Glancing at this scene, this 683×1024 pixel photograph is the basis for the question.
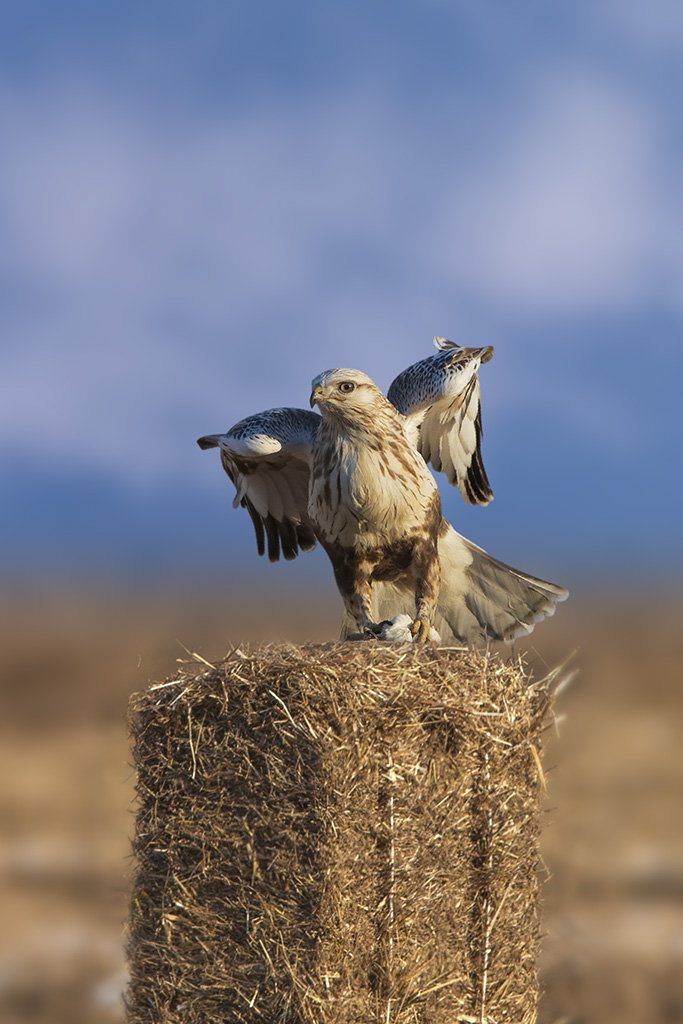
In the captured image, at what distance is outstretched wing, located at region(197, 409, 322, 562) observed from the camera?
4.16 m

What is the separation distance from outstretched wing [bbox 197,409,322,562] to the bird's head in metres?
0.46

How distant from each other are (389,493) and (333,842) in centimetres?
142

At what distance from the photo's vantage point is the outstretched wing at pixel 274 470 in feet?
13.6

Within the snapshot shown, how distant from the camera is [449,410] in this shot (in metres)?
4.37

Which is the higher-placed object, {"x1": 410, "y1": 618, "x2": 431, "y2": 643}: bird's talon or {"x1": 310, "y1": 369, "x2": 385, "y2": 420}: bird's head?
{"x1": 310, "y1": 369, "x2": 385, "y2": 420}: bird's head

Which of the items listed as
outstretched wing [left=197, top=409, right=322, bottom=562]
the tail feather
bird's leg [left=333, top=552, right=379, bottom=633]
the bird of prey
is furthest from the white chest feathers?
the tail feather

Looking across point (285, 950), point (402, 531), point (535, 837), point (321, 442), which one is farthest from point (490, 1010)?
point (321, 442)

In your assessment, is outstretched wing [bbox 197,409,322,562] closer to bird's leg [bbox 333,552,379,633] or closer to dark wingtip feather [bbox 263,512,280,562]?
dark wingtip feather [bbox 263,512,280,562]

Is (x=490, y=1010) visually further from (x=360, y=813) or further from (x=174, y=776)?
(x=174, y=776)

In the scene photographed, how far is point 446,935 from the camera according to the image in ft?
9.81

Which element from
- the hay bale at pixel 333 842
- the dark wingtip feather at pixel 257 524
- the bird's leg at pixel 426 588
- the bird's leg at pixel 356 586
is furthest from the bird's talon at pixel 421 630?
the dark wingtip feather at pixel 257 524

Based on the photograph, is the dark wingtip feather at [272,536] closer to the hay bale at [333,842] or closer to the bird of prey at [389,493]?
the bird of prey at [389,493]

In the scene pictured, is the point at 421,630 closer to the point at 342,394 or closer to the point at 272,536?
the point at 342,394

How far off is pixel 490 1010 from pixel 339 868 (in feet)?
2.78
